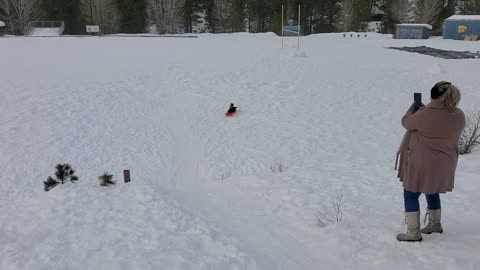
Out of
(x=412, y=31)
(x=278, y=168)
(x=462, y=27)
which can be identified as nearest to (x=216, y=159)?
(x=278, y=168)

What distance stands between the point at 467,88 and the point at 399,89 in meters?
2.92

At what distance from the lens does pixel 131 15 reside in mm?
58531

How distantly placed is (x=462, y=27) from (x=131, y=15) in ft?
138

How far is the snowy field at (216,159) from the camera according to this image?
4453 mm

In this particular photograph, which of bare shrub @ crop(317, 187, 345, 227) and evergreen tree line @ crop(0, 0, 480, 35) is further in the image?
evergreen tree line @ crop(0, 0, 480, 35)

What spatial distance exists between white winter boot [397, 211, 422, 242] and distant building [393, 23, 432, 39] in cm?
4180

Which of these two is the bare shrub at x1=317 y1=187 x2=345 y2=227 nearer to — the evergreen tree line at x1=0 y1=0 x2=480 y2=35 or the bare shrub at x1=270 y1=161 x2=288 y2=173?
the bare shrub at x1=270 y1=161 x2=288 y2=173

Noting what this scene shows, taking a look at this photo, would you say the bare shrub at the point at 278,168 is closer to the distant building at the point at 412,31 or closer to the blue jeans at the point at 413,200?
the blue jeans at the point at 413,200

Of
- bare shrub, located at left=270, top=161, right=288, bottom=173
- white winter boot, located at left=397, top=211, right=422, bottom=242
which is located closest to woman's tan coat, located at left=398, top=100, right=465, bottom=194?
white winter boot, located at left=397, top=211, right=422, bottom=242

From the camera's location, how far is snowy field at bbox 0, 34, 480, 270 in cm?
445

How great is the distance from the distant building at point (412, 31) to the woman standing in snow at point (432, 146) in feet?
137

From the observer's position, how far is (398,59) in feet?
83.8

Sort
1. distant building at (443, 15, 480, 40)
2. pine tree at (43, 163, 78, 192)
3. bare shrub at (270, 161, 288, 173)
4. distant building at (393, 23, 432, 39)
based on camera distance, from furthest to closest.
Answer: distant building at (393, 23, 432, 39) < distant building at (443, 15, 480, 40) < bare shrub at (270, 161, 288, 173) < pine tree at (43, 163, 78, 192)

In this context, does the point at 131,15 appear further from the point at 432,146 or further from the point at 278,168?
the point at 432,146
